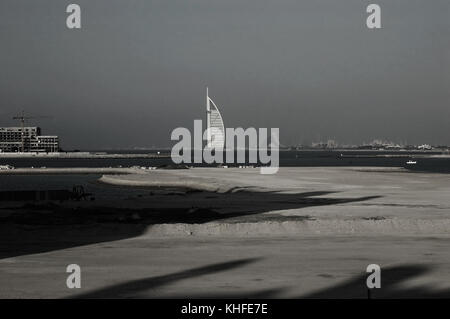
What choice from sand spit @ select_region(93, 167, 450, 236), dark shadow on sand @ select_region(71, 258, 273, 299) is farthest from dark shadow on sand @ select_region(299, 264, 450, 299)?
sand spit @ select_region(93, 167, 450, 236)

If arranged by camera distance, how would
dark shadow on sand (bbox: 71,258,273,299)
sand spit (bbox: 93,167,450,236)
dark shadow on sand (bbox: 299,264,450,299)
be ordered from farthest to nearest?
sand spit (bbox: 93,167,450,236)
dark shadow on sand (bbox: 71,258,273,299)
dark shadow on sand (bbox: 299,264,450,299)

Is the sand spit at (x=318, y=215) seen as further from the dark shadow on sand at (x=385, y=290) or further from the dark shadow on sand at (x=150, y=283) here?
the dark shadow on sand at (x=385, y=290)

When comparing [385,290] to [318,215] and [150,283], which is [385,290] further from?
[318,215]

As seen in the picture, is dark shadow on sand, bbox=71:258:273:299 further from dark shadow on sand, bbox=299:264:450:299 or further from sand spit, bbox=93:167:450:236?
sand spit, bbox=93:167:450:236

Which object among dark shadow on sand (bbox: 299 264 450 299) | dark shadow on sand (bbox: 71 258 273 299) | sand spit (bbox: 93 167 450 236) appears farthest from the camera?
sand spit (bbox: 93 167 450 236)

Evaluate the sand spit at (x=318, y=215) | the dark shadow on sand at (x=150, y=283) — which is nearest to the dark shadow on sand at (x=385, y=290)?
the dark shadow on sand at (x=150, y=283)

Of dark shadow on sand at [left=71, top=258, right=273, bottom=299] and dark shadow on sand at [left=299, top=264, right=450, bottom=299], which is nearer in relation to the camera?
dark shadow on sand at [left=299, top=264, right=450, bottom=299]

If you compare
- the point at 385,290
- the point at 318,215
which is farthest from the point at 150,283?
the point at 318,215

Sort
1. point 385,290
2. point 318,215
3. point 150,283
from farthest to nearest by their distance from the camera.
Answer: point 318,215
point 150,283
point 385,290
